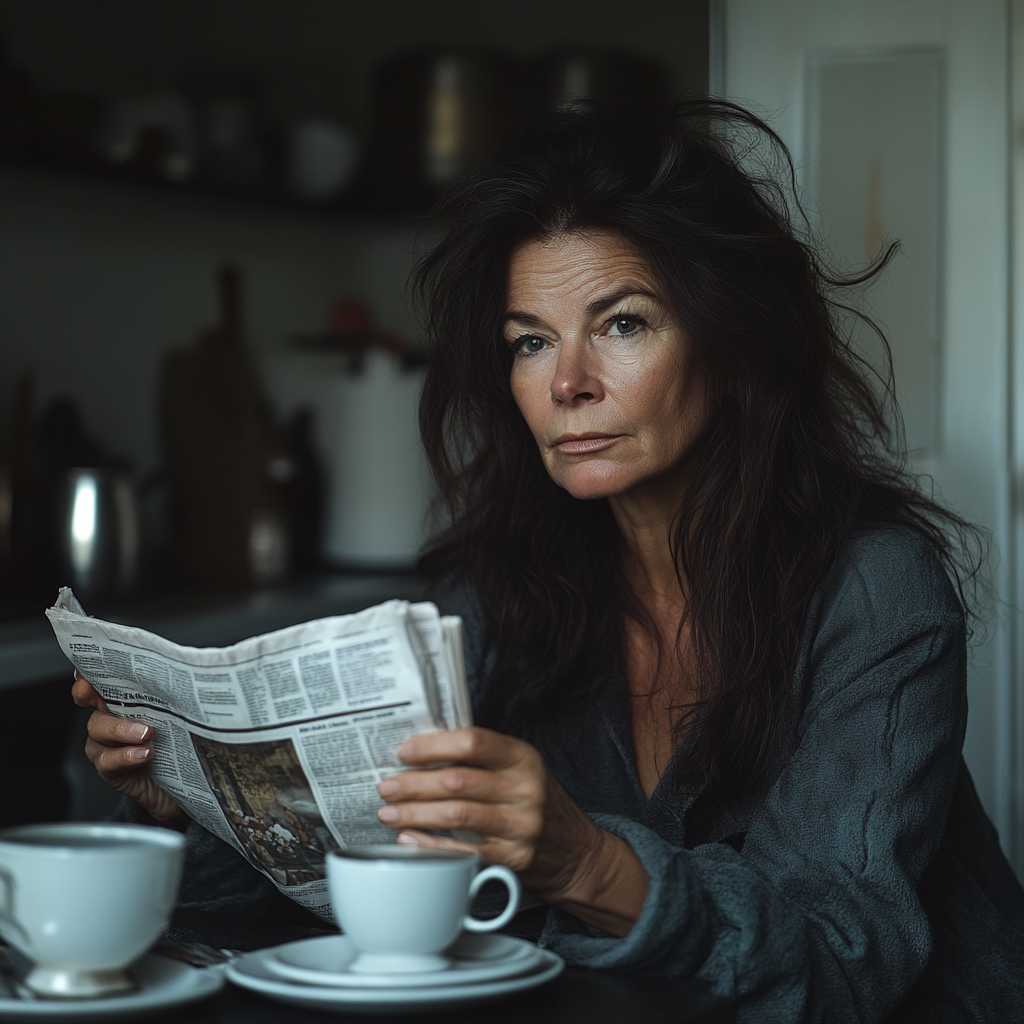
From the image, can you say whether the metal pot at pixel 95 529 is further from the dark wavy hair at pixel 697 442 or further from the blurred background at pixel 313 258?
the dark wavy hair at pixel 697 442

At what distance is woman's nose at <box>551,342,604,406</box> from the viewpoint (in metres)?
1.10

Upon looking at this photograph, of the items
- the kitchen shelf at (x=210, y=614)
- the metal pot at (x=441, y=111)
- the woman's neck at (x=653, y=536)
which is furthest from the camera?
the metal pot at (x=441, y=111)

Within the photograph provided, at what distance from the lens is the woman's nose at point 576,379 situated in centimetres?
110

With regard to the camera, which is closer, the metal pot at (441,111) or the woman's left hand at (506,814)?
the woman's left hand at (506,814)

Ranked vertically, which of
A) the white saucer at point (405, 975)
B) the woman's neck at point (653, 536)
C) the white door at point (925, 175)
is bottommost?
the white saucer at point (405, 975)

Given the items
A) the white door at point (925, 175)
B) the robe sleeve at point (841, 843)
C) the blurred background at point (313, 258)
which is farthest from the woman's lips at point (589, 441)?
the white door at point (925, 175)

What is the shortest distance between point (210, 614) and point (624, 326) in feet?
4.21

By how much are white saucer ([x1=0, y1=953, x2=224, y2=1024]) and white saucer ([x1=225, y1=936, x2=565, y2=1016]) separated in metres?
0.02

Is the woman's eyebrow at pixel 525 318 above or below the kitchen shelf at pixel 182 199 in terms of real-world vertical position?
below

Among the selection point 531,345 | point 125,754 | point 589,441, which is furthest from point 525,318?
point 125,754

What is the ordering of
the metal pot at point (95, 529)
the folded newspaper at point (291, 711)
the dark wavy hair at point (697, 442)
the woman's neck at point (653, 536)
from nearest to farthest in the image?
the folded newspaper at point (291, 711) < the dark wavy hair at point (697, 442) < the woman's neck at point (653, 536) < the metal pot at point (95, 529)

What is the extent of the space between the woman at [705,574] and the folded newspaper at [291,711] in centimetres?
9

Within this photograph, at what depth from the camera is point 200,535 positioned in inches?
103

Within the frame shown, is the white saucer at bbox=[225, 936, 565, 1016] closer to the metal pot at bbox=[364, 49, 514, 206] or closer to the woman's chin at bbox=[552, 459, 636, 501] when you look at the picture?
the woman's chin at bbox=[552, 459, 636, 501]
